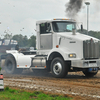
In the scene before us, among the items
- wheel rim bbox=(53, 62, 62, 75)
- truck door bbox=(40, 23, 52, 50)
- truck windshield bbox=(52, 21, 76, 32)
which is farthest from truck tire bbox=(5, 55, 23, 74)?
truck windshield bbox=(52, 21, 76, 32)

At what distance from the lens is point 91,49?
14297 millimetres

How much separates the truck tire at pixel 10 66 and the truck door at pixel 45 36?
2.54m

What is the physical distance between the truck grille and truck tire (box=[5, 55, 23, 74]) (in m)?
5.42

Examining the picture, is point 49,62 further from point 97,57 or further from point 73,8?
point 73,8

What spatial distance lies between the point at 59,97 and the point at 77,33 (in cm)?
751

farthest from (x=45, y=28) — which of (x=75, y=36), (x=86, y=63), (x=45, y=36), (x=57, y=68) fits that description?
(x=86, y=63)

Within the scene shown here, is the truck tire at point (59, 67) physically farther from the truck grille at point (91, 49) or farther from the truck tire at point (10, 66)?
the truck tire at point (10, 66)

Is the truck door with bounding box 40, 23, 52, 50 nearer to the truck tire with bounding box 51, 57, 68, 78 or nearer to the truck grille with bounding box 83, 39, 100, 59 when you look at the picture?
the truck tire with bounding box 51, 57, 68, 78

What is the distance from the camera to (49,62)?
15430mm

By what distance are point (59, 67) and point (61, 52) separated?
825 millimetres

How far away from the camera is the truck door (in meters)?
15.5

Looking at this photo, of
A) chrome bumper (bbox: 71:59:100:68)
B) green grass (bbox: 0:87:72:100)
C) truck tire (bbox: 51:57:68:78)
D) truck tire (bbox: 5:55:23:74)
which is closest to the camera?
green grass (bbox: 0:87:72:100)

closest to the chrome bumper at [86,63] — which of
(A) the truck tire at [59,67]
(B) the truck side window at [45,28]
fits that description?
(A) the truck tire at [59,67]

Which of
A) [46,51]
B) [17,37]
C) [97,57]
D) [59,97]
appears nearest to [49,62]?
[46,51]
